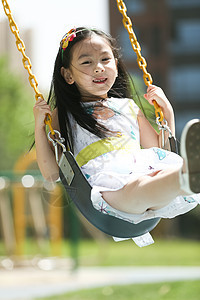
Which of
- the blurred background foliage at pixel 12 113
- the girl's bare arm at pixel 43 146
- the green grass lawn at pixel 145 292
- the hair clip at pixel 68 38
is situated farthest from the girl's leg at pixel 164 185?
the blurred background foliage at pixel 12 113

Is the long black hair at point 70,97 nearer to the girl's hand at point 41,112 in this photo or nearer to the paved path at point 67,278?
the girl's hand at point 41,112

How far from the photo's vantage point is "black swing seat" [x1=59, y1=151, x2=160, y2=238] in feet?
8.85

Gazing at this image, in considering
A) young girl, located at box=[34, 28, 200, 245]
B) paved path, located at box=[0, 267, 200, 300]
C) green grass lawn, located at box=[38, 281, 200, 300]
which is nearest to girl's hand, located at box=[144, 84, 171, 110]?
young girl, located at box=[34, 28, 200, 245]

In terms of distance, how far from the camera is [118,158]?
111 inches

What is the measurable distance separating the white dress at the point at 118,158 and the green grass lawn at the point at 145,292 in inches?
170

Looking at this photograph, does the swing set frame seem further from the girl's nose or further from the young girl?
the girl's nose

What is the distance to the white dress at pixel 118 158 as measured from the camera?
2.68 m

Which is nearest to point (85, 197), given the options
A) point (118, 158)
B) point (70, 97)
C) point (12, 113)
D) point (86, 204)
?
point (86, 204)

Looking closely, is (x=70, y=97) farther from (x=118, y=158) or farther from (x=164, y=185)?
(x=164, y=185)

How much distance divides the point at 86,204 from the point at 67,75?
65 centimetres

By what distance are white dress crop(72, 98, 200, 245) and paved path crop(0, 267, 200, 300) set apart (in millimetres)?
4856

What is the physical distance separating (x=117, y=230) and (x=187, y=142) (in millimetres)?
601

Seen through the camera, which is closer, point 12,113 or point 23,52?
point 23,52

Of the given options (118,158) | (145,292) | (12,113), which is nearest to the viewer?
(118,158)
